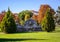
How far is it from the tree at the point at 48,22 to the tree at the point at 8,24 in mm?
1287

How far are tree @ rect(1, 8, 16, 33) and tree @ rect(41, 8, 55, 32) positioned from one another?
1287 mm

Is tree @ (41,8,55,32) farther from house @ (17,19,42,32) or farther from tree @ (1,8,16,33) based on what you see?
tree @ (1,8,16,33)

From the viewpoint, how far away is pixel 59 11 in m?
10.5

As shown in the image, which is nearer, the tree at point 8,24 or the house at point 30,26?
the house at point 30,26

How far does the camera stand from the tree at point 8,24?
10300 millimetres

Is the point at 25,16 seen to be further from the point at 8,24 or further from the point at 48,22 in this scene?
the point at 48,22

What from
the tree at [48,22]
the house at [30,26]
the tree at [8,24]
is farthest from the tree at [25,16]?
the tree at [48,22]

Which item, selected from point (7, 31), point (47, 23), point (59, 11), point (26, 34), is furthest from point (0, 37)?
point (59, 11)

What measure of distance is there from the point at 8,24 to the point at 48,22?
→ 68.8 inches

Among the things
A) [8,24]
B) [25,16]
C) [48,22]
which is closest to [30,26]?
[25,16]

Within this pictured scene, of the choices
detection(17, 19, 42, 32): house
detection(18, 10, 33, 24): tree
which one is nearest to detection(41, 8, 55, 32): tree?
detection(17, 19, 42, 32): house

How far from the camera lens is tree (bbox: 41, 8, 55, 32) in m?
10.2

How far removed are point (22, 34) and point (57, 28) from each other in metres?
1.55

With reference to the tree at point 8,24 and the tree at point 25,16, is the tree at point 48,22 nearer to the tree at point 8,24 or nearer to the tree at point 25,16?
the tree at point 25,16
